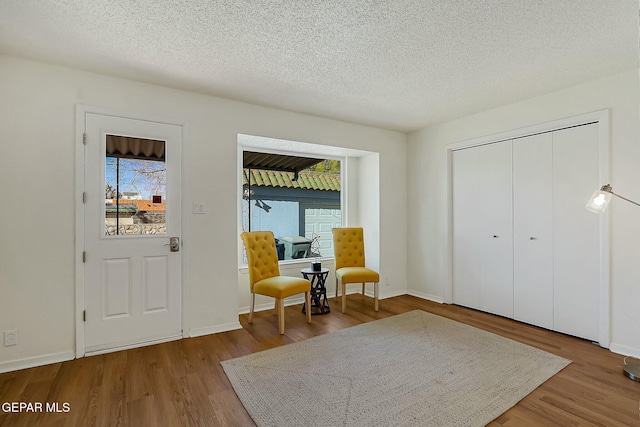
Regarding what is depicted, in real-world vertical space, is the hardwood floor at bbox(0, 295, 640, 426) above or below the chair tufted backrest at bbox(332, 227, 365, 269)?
below

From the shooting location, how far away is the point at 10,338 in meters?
2.49

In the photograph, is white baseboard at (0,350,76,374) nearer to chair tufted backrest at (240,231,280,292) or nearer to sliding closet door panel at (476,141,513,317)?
chair tufted backrest at (240,231,280,292)

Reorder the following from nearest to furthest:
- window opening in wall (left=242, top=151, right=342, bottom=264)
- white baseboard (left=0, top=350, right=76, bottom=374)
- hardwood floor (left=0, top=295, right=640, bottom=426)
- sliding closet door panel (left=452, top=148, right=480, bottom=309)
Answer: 1. hardwood floor (left=0, top=295, right=640, bottom=426)
2. white baseboard (left=0, top=350, right=76, bottom=374)
3. sliding closet door panel (left=452, top=148, right=480, bottom=309)
4. window opening in wall (left=242, top=151, right=342, bottom=264)

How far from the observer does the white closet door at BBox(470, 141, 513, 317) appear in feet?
12.1

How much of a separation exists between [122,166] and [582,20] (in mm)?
3833

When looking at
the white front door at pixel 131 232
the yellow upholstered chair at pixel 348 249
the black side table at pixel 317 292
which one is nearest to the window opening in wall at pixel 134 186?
the white front door at pixel 131 232

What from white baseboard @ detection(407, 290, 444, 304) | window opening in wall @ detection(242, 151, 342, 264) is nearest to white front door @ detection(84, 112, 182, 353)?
window opening in wall @ detection(242, 151, 342, 264)

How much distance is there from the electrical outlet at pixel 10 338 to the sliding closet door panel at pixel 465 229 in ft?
15.4

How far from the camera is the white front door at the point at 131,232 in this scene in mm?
2795

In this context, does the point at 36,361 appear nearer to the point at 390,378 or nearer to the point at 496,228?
the point at 390,378

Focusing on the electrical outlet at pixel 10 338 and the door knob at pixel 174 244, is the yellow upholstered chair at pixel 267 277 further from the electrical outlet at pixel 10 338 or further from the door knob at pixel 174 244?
the electrical outlet at pixel 10 338

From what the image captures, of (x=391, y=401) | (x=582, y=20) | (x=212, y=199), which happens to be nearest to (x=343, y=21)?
(x=582, y=20)

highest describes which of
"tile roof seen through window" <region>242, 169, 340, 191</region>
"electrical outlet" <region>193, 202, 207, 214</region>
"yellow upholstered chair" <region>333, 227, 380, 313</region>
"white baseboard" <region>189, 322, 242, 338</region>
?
"tile roof seen through window" <region>242, 169, 340, 191</region>

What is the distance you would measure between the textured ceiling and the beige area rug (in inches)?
100
